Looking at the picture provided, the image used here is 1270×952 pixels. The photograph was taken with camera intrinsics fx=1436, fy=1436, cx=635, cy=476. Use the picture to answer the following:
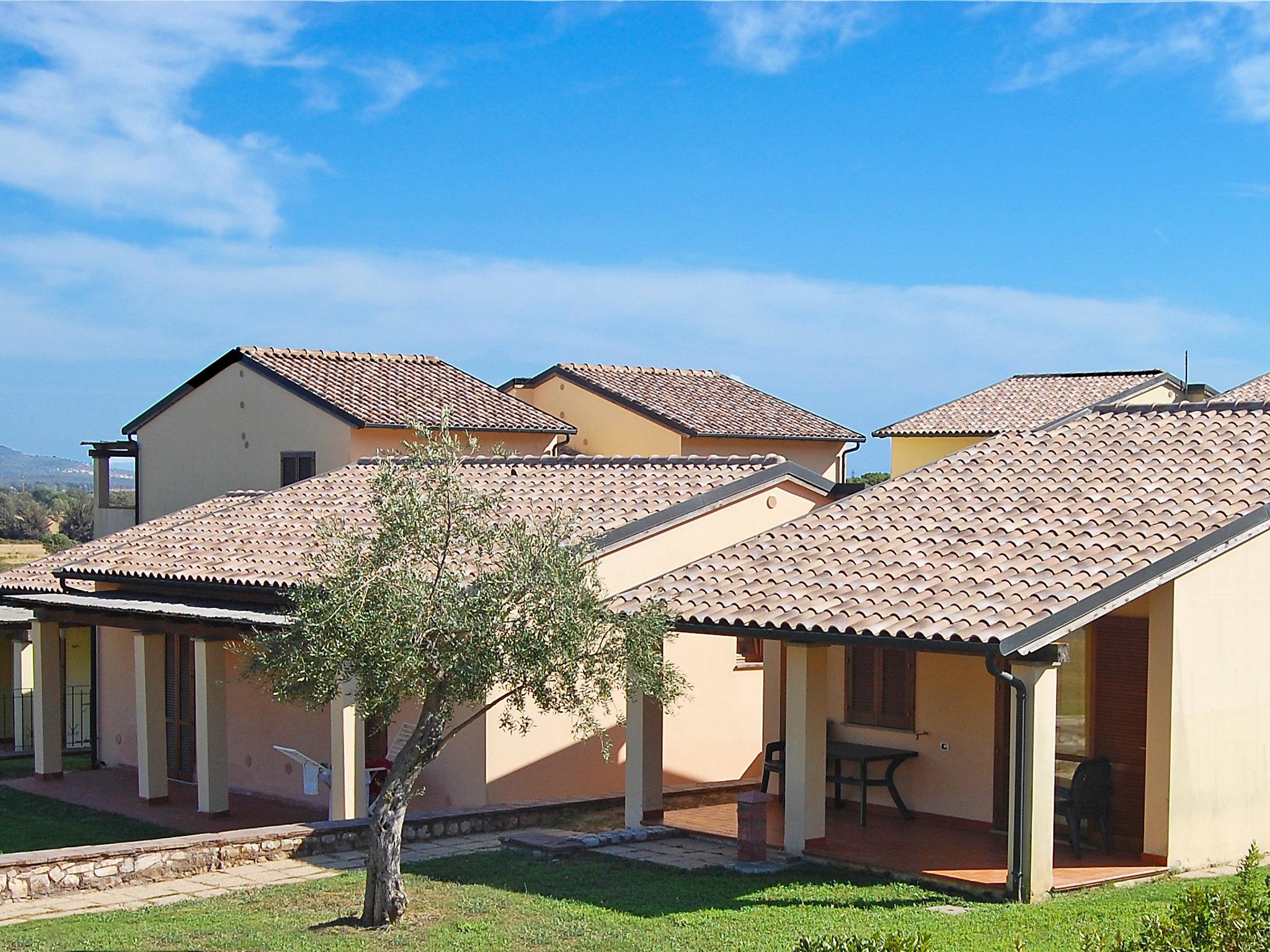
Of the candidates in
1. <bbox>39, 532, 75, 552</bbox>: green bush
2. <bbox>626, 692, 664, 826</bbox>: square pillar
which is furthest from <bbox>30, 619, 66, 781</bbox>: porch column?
<bbox>39, 532, 75, 552</bbox>: green bush

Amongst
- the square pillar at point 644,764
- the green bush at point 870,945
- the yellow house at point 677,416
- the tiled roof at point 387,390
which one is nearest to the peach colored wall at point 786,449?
the yellow house at point 677,416

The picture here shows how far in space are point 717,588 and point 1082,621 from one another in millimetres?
3960

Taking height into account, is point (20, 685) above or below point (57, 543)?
above

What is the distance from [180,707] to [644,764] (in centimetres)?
921

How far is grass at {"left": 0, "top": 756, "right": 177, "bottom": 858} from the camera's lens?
Answer: 16188 mm

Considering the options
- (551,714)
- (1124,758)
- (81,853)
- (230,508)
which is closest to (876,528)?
(1124,758)

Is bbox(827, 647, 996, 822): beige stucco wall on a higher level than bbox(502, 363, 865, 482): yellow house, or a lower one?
lower

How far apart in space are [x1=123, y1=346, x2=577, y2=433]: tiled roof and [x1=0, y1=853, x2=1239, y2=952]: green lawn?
1291cm

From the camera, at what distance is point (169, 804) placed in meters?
18.8

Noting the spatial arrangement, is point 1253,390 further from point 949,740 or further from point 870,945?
point 870,945

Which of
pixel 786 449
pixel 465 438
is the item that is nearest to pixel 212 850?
pixel 465 438

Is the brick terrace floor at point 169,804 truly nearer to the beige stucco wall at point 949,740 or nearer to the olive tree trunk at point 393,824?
the olive tree trunk at point 393,824

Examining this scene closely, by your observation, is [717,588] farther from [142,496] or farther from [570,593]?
[142,496]

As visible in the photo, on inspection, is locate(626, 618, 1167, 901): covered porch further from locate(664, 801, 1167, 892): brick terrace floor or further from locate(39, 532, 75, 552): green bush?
locate(39, 532, 75, 552): green bush
